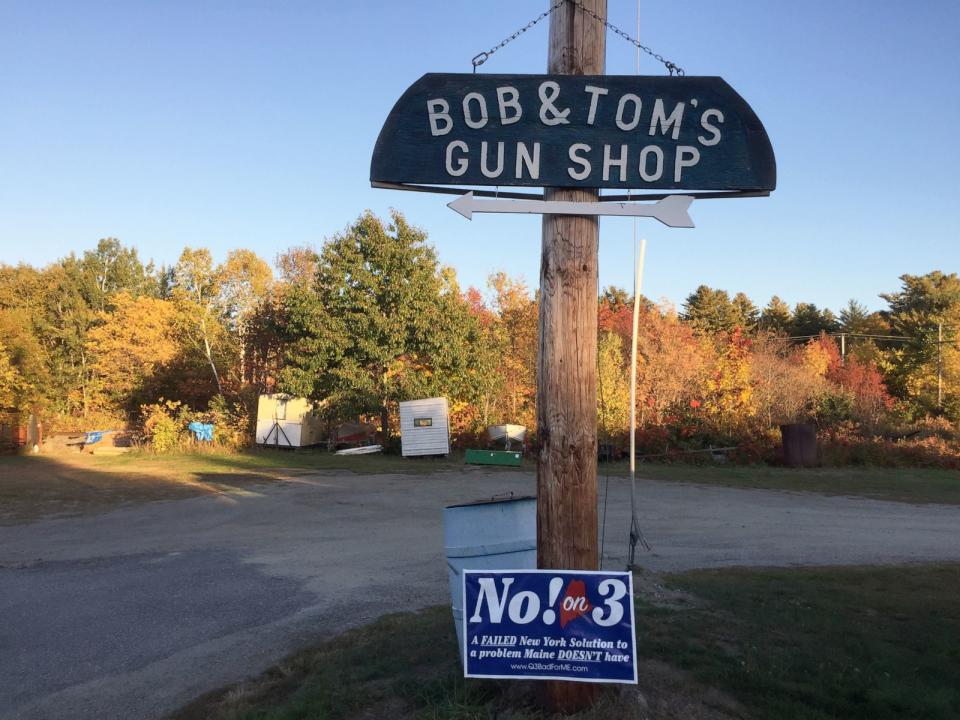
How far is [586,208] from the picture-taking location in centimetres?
432

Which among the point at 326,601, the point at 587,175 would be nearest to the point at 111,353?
the point at 326,601

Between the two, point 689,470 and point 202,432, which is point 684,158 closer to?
point 689,470

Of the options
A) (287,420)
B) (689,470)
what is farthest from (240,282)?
(689,470)

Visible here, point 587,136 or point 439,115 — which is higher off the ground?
point 439,115

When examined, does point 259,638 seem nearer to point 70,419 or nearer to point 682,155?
point 682,155

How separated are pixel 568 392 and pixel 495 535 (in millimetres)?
1114

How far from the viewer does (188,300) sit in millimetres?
53000

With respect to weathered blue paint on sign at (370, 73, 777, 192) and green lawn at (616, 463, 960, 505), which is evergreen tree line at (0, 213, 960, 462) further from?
weathered blue paint on sign at (370, 73, 777, 192)

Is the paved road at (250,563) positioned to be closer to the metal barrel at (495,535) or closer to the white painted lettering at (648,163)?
the metal barrel at (495,535)

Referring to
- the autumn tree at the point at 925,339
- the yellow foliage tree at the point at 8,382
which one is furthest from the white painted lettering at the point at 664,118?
the autumn tree at the point at 925,339

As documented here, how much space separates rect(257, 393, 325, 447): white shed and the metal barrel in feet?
95.6

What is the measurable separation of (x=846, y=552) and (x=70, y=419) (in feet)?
185

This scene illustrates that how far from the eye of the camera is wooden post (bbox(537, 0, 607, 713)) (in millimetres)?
4230

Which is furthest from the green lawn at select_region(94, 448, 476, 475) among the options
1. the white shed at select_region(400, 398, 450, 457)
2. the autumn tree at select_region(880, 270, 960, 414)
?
the autumn tree at select_region(880, 270, 960, 414)
